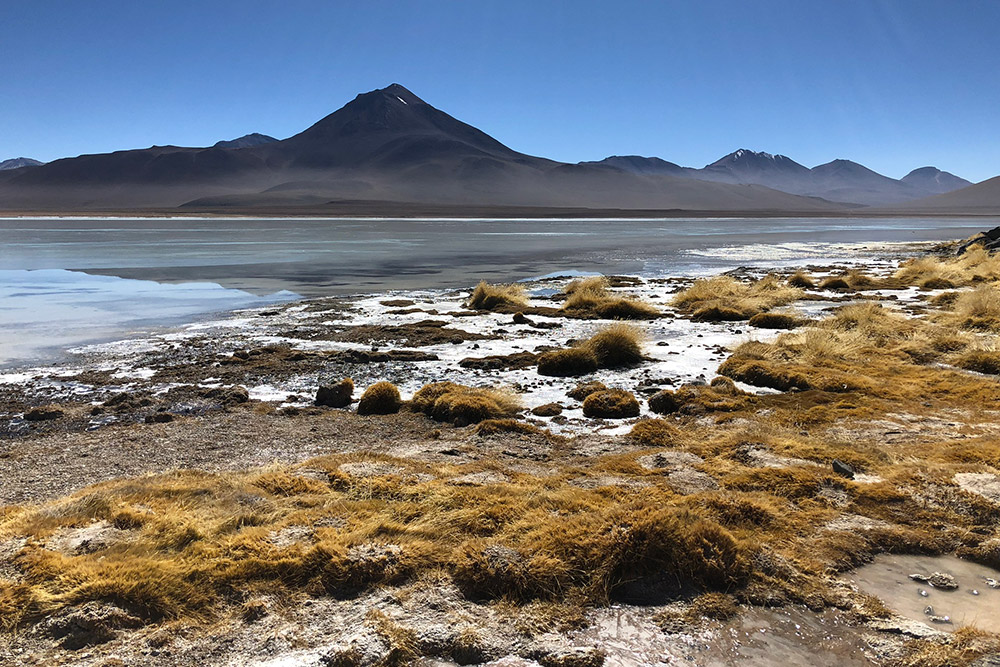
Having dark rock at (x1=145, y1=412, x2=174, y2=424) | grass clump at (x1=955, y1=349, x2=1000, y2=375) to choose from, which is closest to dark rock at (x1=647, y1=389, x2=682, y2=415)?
grass clump at (x1=955, y1=349, x2=1000, y2=375)

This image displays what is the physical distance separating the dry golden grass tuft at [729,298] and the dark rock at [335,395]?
334 inches

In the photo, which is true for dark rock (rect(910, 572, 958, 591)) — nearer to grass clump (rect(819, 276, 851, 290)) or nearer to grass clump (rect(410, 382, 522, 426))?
grass clump (rect(410, 382, 522, 426))

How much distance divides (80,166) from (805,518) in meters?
230

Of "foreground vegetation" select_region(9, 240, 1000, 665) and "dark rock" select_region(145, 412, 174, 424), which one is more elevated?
"foreground vegetation" select_region(9, 240, 1000, 665)

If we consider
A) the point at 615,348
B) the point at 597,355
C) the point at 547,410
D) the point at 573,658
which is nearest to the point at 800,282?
the point at 615,348

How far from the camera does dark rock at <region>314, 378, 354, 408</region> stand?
313 inches

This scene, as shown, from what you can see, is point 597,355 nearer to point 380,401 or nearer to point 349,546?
point 380,401

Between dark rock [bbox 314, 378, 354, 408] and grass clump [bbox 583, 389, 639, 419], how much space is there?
287 centimetres

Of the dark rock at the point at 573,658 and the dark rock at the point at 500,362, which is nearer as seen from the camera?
the dark rock at the point at 573,658

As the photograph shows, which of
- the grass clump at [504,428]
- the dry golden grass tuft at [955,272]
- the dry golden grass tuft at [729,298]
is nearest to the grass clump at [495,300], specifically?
the dry golden grass tuft at [729,298]

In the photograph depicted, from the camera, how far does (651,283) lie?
68.8ft

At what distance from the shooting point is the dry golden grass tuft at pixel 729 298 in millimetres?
14000

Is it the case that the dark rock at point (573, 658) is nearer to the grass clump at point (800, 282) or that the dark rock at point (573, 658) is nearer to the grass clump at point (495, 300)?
the grass clump at point (495, 300)

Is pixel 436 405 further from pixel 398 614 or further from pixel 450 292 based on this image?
pixel 450 292
